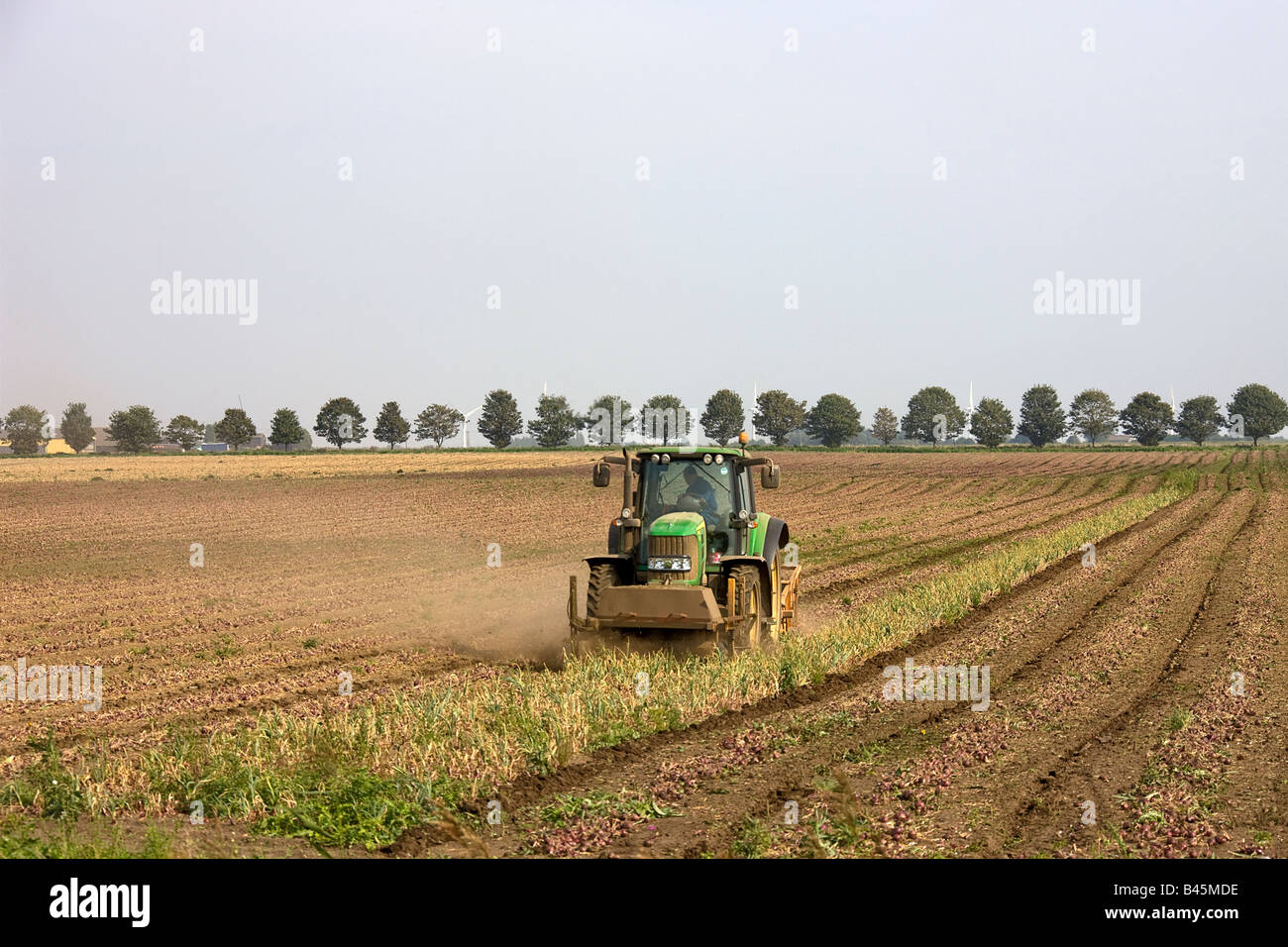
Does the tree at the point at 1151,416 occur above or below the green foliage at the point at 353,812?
above

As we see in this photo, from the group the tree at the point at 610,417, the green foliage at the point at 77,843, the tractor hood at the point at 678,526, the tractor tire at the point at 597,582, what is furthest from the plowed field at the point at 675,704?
the tree at the point at 610,417

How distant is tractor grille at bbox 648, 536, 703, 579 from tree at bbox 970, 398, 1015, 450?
123 m

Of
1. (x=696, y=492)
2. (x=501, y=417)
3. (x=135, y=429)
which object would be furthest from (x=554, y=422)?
(x=696, y=492)

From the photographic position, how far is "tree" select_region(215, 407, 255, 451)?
130150 millimetres

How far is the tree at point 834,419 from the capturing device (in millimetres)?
133500

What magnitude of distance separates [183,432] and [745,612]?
5404 inches

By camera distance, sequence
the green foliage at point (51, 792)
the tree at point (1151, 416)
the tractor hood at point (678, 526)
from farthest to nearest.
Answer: the tree at point (1151, 416), the tractor hood at point (678, 526), the green foliage at point (51, 792)

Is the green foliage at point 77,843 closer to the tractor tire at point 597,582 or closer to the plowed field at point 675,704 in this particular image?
the plowed field at point 675,704

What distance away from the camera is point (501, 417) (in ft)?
456

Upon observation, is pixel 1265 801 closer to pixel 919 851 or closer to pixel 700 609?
pixel 919 851

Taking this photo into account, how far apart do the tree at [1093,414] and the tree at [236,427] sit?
106 meters
